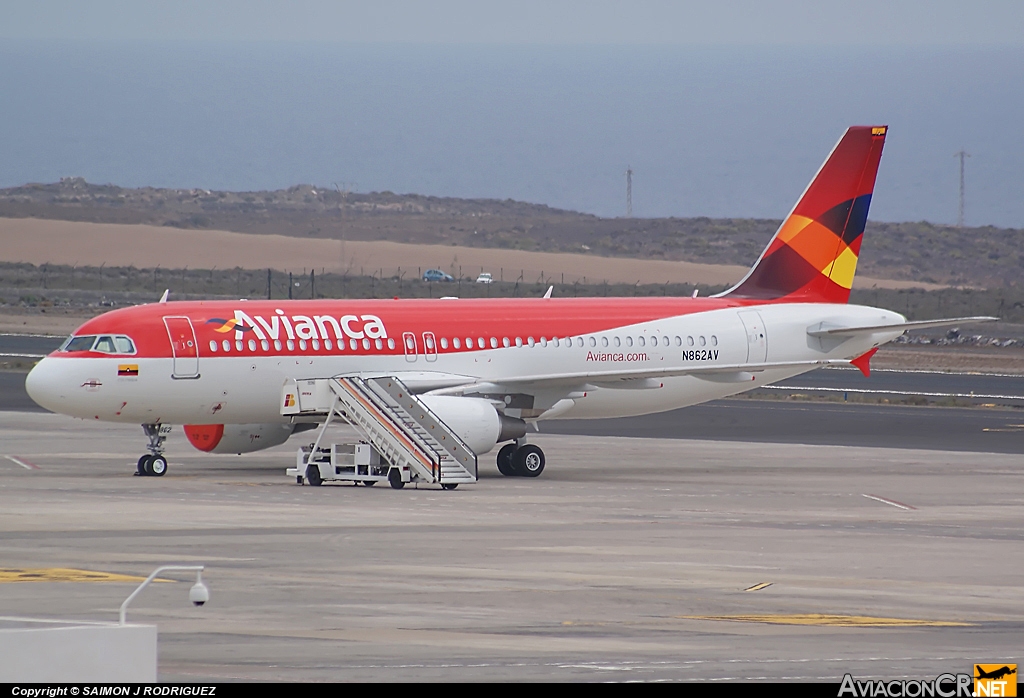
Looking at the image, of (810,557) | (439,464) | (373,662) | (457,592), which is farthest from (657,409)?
(373,662)

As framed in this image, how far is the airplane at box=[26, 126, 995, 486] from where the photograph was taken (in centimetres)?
3594

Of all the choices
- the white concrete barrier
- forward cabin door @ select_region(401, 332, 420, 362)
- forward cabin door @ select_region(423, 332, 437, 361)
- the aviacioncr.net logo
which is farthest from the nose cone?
the white concrete barrier

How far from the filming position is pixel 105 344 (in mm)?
35906

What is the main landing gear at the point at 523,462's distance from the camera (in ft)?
126

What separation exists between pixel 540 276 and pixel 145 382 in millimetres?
123261

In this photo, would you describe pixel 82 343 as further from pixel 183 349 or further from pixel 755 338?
pixel 755 338

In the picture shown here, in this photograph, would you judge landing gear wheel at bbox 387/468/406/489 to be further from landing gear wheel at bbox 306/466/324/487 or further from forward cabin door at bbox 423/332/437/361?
forward cabin door at bbox 423/332/437/361

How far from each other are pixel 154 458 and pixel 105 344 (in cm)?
298

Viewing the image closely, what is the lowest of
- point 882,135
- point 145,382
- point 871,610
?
point 871,610

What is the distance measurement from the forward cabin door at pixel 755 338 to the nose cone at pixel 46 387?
54.6 ft

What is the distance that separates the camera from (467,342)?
38.8 metres

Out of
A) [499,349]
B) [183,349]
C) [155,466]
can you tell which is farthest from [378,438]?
[155,466]

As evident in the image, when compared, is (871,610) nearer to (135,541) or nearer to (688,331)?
(135,541)

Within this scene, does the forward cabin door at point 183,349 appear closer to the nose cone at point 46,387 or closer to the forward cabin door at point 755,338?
the nose cone at point 46,387
